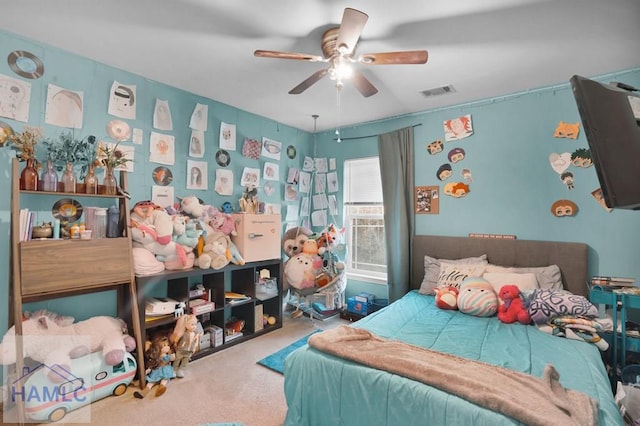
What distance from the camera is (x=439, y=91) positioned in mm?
2988

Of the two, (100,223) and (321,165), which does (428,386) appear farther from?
(321,165)

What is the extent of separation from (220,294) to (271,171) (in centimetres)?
167

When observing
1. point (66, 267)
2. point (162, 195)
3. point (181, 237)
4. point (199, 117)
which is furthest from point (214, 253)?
point (199, 117)

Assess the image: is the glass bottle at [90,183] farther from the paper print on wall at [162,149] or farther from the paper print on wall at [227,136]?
the paper print on wall at [227,136]

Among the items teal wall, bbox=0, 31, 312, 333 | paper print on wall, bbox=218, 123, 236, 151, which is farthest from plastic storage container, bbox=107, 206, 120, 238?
paper print on wall, bbox=218, 123, 236, 151

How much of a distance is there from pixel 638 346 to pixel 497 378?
1.50 m

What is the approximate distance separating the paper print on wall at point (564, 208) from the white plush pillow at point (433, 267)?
731 mm

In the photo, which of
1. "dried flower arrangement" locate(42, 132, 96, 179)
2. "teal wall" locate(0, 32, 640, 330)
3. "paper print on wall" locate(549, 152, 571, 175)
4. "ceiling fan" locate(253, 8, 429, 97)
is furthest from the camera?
"paper print on wall" locate(549, 152, 571, 175)

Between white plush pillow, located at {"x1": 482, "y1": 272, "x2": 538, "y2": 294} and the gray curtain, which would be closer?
white plush pillow, located at {"x1": 482, "y1": 272, "x2": 538, "y2": 294}

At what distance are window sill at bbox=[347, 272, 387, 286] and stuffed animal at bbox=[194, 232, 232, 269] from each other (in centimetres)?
180

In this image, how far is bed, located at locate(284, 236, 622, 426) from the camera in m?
1.37

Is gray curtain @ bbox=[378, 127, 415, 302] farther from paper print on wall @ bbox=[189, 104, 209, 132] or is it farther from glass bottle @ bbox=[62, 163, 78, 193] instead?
glass bottle @ bbox=[62, 163, 78, 193]

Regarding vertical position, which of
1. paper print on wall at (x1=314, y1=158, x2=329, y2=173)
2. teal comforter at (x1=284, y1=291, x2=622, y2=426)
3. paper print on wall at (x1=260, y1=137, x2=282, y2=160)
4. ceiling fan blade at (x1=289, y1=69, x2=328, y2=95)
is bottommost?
teal comforter at (x1=284, y1=291, x2=622, y2=426)

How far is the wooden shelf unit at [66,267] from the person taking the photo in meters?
1.91
